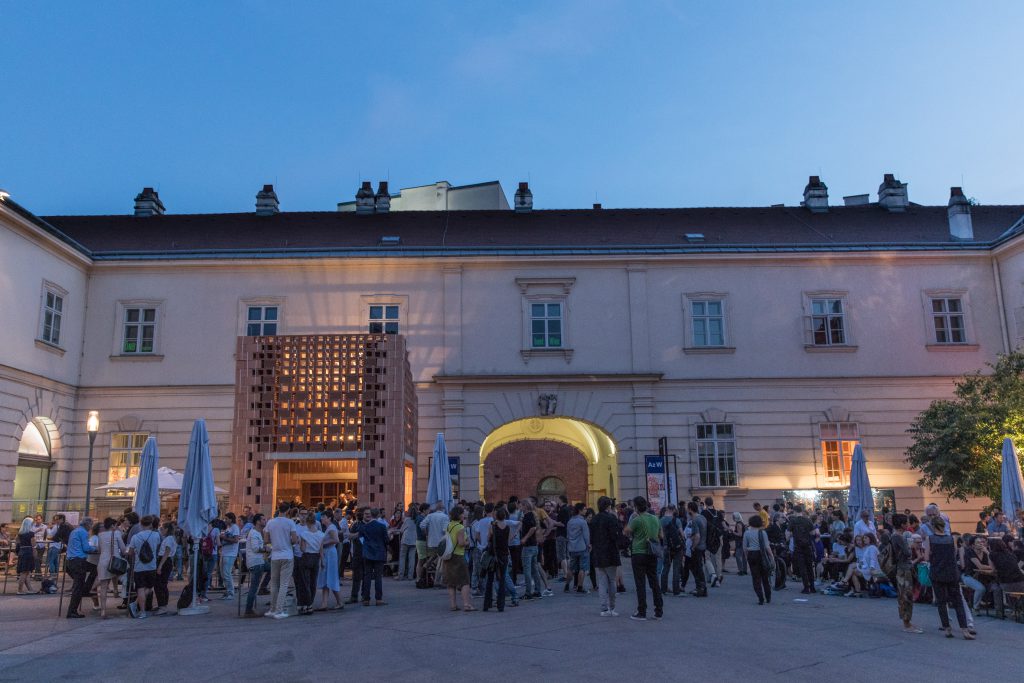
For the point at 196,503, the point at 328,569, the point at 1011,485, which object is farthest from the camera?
the point at 1011,485

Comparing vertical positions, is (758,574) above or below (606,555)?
below

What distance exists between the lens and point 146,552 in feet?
42.9

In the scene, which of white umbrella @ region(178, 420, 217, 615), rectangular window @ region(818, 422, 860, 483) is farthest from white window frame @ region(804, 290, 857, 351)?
white umbrella @ region(178, 420, 217, 615)

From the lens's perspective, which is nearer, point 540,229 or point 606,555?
point 606,555

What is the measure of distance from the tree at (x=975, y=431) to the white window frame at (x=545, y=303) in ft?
35.7

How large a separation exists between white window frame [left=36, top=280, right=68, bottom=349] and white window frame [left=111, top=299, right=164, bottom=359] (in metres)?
1.61

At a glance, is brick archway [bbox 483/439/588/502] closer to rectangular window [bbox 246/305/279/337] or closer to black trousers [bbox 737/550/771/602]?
rectangular window [bbox 246/305/279/337]

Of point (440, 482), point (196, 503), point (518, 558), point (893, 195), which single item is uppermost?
point (893, 195)

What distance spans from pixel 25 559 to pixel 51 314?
10.9 meters

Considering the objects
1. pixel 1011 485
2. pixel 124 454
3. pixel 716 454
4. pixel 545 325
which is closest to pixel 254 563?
pixel 124 454

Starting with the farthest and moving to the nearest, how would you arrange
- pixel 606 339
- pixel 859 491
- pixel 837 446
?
pixel 606 339 → pixel 837 446 → pixel 859 491

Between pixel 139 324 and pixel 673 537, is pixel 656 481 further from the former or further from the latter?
pixel 139 324

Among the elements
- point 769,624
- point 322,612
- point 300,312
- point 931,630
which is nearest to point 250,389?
point 300,312

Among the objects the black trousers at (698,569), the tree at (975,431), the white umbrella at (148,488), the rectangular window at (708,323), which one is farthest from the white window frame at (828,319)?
the white umbrella at (148,488)
